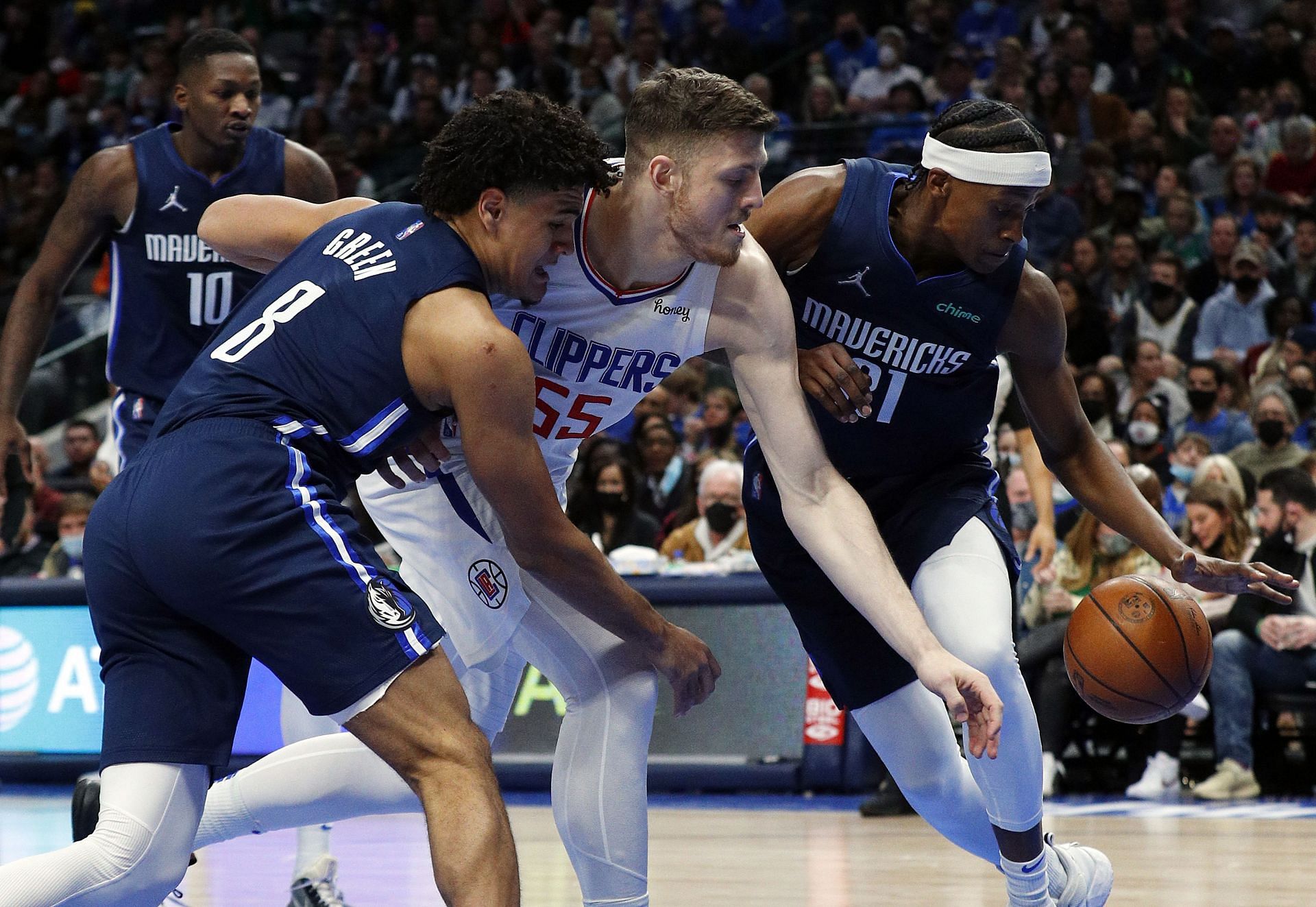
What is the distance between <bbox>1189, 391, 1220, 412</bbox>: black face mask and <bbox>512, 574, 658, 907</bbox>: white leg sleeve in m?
6.91

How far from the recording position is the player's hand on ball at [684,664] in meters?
3.43

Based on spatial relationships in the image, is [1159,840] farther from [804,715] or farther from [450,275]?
[450,275]

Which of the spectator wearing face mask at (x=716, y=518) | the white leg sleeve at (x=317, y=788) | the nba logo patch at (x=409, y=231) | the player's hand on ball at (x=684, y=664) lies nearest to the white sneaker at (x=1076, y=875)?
the player's hand on ball at (x=684, y=664)

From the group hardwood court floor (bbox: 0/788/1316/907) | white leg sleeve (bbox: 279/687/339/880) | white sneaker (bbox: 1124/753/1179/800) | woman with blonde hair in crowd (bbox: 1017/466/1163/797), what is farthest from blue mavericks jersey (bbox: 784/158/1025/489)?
white sneaker (bbox: 1124/753/1179/800)

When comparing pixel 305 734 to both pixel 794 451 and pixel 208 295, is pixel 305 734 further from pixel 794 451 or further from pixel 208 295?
pixel 208 295

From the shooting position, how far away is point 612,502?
9.09 m

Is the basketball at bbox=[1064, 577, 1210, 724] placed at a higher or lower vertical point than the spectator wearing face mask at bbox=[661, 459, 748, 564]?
higher

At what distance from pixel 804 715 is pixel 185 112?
4.03 metres

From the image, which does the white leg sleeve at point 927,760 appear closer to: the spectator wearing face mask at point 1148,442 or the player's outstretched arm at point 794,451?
the player's outstretched arm at point 794,451

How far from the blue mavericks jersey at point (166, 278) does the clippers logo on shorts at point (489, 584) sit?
76.4 inches

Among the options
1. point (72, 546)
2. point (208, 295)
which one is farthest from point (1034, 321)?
point (72, 546)

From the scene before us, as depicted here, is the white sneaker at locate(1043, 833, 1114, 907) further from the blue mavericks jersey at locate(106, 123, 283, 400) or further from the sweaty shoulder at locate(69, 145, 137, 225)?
the sweaty shoulder at locate(69, 145, 137, 225)

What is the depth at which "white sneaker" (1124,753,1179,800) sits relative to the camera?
7824 mm

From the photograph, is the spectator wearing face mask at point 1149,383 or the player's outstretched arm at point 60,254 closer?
the player's outstretched arm at point 60,254
